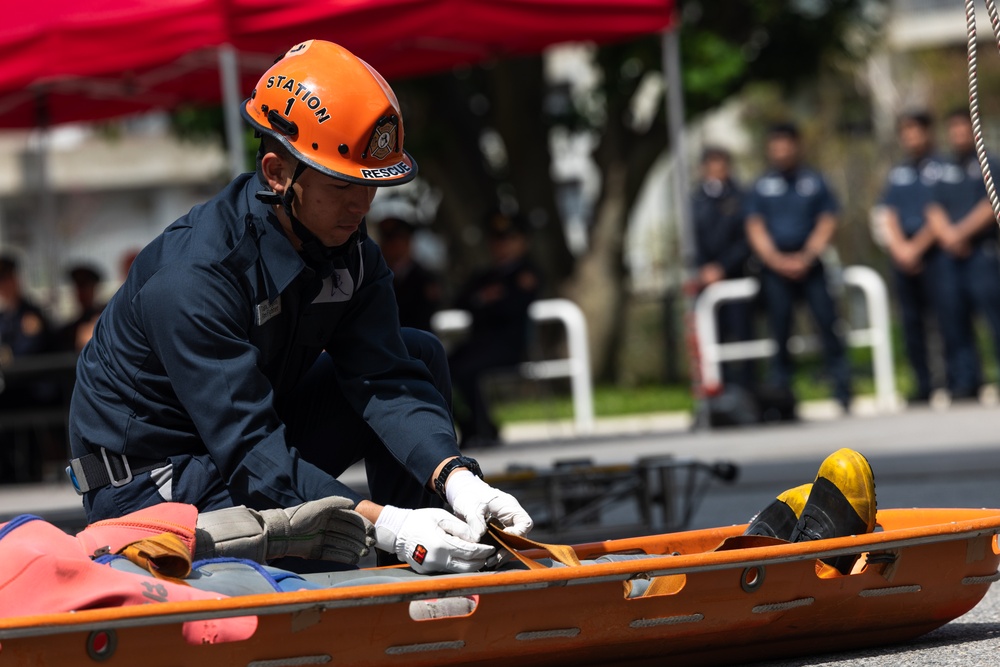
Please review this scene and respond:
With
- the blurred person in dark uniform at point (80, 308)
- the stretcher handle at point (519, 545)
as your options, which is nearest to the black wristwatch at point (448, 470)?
the stretcher handle at point (519, 545)

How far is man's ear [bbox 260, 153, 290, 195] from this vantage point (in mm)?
3934

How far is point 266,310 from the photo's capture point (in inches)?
154

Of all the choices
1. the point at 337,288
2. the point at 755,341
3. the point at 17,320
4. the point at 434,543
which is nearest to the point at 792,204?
the point at 755,341

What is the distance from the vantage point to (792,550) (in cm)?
346

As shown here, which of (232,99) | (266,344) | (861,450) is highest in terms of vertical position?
(232,99)

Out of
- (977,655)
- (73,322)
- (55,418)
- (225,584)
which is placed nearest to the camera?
(225,584)

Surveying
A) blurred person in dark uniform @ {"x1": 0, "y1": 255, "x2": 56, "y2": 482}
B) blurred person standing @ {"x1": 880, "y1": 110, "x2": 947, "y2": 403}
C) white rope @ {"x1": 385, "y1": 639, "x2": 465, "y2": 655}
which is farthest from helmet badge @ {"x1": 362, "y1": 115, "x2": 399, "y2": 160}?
blurred person standing @ {"x1": 880, "y1": 110, "x2": 947, "y2": 403}

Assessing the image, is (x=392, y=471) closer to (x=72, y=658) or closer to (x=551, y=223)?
(x=72, y=658)

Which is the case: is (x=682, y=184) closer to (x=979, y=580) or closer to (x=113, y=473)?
(x=979, y=580)

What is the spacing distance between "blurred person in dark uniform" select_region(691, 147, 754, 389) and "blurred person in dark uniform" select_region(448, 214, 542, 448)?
195 centimetres

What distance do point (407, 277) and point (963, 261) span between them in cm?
445

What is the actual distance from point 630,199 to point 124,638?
16.3 meters

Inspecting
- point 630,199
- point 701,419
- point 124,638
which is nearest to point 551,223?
point 630,199

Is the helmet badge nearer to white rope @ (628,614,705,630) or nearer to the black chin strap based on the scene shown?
the black chin strap
